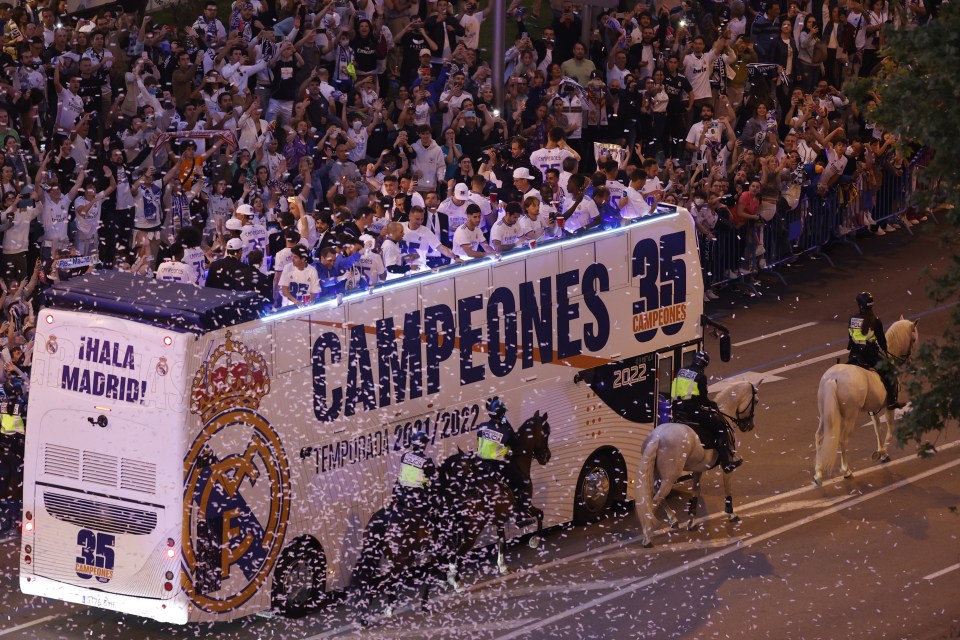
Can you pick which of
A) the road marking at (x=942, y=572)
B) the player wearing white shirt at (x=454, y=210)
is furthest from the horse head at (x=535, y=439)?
the player wearing white shirt at (x=454, y=210)

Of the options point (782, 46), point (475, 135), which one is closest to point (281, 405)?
point (475, 135)

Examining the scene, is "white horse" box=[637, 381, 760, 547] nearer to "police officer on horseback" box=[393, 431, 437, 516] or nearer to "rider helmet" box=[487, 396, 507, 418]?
"rider helmet" box=[487, 396, 507, 418]

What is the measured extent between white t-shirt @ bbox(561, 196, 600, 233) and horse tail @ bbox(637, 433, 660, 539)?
8.42 feet

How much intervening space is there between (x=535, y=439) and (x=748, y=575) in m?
2.57

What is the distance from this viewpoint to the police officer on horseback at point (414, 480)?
16516mm

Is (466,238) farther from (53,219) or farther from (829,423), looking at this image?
(53,219)

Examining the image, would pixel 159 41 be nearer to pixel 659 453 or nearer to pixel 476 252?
pixel 476 252

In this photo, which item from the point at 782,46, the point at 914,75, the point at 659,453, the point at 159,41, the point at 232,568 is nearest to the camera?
the point at 914,75

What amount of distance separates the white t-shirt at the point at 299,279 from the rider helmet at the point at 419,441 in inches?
75.1

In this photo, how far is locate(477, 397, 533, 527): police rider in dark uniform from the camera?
17438 mm

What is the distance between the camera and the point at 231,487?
1561 centimetres

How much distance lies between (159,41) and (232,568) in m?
12.4

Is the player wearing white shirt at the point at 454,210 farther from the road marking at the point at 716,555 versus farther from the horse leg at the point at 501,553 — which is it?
the road marking at the point at 716,555

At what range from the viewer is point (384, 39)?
2812 cm
